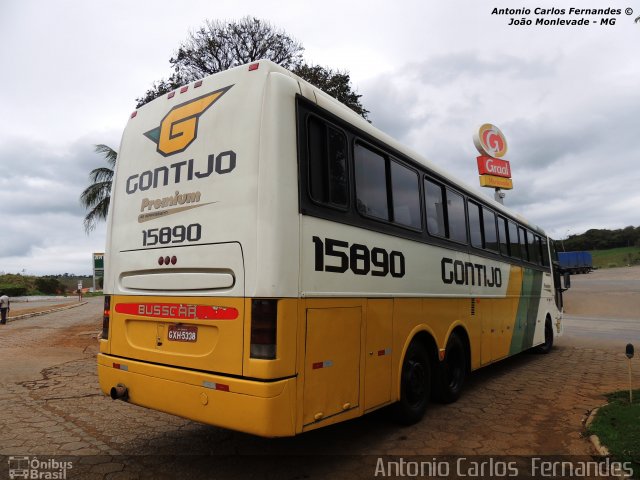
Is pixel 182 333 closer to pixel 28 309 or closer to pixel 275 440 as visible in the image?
pixel 275 440

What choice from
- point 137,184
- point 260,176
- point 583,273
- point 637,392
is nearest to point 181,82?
point 137,184

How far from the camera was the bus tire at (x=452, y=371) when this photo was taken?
19.3 ft

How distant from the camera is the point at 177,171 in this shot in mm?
4066

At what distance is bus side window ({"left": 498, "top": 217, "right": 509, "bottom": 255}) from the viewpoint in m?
8.27

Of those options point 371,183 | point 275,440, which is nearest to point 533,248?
point 371,183

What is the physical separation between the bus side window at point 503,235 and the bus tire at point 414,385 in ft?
12.2

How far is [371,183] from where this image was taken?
456 centimetres

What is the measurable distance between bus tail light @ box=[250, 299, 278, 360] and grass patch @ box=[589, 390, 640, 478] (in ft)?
10.1

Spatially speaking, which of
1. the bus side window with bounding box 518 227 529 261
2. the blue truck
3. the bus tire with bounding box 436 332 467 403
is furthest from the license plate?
the blue truck

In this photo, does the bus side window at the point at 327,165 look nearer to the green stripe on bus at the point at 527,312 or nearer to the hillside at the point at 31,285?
the green stripe on bus at the point at 527,312

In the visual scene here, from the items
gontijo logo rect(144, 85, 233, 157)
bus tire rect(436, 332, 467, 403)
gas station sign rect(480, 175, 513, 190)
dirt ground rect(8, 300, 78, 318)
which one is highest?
gas station sign rect(480, 175, 513, 190)

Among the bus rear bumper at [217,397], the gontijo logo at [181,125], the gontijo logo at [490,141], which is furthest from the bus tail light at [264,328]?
the gontijo logo at [490,141]

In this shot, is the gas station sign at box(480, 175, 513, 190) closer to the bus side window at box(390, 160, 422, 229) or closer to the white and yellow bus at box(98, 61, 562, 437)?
the bus side window at box(390, 160, 422, 229)

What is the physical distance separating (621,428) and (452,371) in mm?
2040
